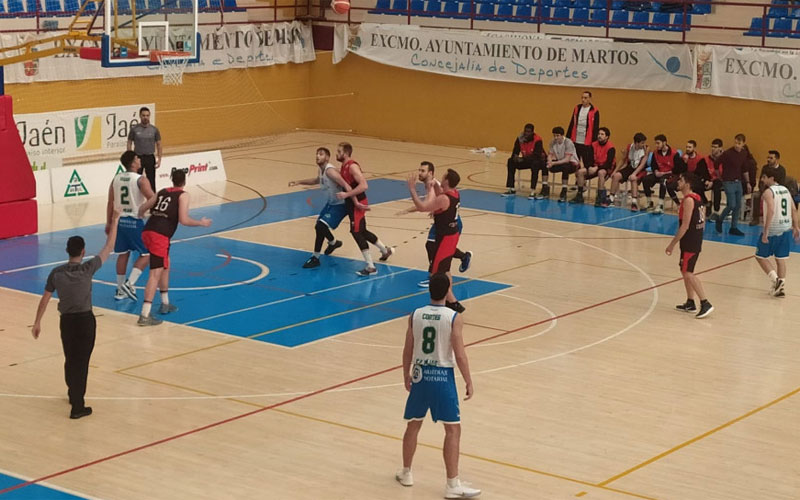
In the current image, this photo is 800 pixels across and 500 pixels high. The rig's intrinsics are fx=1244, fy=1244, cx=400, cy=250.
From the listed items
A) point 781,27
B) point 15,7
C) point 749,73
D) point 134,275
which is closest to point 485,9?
point 781,27

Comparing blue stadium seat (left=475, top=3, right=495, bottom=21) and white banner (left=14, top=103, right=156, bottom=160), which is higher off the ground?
blue stadium seat (left=475, top=3, right=495, bottom=21)

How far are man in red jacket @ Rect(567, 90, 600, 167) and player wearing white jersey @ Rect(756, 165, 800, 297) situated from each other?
795 cm

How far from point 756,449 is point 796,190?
12.1m

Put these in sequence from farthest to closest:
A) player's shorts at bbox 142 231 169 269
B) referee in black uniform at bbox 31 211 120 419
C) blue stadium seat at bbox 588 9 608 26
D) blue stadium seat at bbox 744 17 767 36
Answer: blue stadium seat at bbox 588 9 608 26 → blue stadium seat at bbox 744 17 767 36 → player's shorts at bbox 142 231 169 269 → referee in black uniform at bbox 31 211 120 419

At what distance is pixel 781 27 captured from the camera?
1164 inches

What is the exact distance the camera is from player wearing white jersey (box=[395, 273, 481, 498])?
31.8ft

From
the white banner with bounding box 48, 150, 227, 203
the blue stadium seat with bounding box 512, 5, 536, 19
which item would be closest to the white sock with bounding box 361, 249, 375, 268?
the white banner with bounding box 48, 150, 227, 203

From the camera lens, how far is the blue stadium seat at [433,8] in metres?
33.8

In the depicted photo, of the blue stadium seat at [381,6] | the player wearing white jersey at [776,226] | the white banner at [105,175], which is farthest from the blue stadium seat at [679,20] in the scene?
the player wearing white jersey at [776,226]

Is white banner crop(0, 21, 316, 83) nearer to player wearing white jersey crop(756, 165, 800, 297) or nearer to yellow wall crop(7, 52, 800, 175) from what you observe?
yellow wall crop(7, 52, 800, 175)

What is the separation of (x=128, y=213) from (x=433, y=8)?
19.5 meters

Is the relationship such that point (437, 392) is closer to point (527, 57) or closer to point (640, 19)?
point (527, 57)

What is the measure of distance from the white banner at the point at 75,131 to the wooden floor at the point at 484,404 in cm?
954

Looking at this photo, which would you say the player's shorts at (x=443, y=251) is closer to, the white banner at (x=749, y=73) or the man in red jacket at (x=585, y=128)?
Answer: the man in red jacket at (x=585, y=128)
